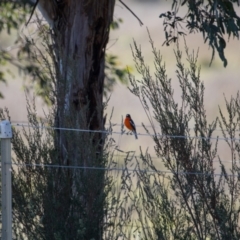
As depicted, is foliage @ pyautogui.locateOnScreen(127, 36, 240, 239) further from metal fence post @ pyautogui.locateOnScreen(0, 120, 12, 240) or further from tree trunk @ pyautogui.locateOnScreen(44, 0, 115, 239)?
metal fence post @ pyautogui.locateOnScreen(0, 120, 12, 240)

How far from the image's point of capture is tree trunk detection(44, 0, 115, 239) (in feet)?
20.9

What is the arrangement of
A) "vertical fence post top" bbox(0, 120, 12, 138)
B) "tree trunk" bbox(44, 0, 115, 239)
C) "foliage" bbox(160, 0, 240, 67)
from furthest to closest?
"foliage" bbox(160, 0, 240, 67) → "tree trunk" bbox(44, 0, 115, 239) → "vertical fence post top" bbox(0, 120, 12, 138)

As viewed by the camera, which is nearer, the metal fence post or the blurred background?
the metal fence post

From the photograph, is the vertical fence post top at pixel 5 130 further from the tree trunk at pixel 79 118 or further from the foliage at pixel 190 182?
the foliage at pixel 190 182

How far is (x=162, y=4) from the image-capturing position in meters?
35.2

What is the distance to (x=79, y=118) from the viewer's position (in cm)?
680

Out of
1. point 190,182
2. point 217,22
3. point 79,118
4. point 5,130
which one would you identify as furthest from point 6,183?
point 217,22

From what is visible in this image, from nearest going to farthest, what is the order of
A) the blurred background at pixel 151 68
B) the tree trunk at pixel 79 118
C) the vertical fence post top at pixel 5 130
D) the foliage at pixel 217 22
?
the vertical fence post top at pixel 5 130
the tree trunk at pixel 79 118
the foliage at pixel 217 22
the blurred background at pixel 151 68

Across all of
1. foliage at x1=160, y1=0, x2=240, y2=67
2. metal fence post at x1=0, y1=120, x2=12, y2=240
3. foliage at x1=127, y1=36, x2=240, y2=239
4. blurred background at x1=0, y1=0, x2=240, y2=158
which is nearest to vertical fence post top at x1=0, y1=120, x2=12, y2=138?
metal fence post at x1=0, y1=120, x2=12, y2=240

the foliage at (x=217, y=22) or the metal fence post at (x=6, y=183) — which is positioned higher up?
the foliage at (x=217, y=22)

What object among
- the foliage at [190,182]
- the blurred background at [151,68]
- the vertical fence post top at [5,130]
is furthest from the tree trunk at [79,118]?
the blurred background at [151,68]

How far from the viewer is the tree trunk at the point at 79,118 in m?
6.38

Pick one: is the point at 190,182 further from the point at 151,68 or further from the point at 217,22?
the point at 151,68

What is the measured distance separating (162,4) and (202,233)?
29376 mm
